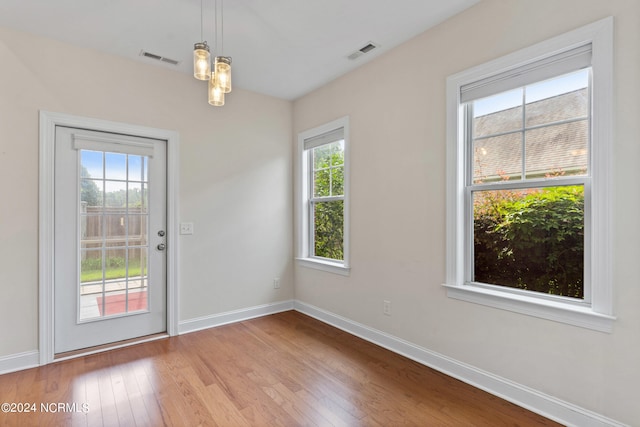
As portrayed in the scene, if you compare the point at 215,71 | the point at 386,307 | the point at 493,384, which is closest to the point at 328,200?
the point at 386,307

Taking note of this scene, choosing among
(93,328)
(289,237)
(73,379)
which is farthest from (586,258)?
(93,328)

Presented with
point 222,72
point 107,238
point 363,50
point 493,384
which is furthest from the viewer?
point 107,238

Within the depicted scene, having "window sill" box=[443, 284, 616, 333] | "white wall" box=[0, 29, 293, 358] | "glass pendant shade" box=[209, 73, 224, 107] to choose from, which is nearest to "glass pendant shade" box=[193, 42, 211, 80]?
"glass pendant shade" box=[209, 73, 224, 107]

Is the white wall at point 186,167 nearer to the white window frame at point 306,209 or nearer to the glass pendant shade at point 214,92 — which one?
the white window frame at point 306,209

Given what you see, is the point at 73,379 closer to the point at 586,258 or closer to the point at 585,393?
the point at 585,393

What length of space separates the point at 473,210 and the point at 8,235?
365 centimetres

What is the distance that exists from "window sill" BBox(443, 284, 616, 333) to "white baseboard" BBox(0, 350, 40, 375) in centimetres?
337

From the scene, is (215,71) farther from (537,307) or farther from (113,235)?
(537,307)

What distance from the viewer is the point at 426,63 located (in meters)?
2.64

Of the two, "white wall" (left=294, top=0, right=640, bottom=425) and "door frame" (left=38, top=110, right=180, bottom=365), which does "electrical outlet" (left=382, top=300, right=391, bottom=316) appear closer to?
"white wall" (left=294, top=0, right=640, bottom=425)

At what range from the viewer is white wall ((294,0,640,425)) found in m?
1.69

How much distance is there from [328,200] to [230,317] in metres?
1.76

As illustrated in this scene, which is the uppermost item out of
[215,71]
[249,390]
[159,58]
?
[159,58]

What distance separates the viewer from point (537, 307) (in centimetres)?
198
